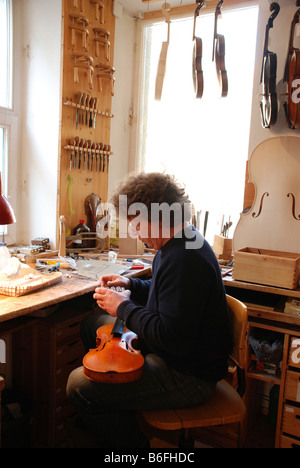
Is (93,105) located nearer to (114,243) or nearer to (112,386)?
(114,243)

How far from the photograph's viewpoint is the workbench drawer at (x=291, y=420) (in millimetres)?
2037

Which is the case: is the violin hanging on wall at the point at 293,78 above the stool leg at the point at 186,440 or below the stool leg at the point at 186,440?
above

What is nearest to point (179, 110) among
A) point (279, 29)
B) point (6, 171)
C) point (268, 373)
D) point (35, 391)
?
point (279, 29)

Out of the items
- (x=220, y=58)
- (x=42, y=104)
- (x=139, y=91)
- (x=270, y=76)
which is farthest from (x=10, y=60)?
(x=270, y=76)

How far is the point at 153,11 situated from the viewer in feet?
10.4

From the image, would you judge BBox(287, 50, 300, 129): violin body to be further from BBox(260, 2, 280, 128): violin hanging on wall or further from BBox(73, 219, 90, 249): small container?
BBox(73, 219, 90, 249): small container

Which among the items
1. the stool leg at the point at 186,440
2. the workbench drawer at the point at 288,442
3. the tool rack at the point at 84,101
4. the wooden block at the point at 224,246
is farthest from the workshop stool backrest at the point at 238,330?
the tool rack at the point at 84,101

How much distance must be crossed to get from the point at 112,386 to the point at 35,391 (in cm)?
94

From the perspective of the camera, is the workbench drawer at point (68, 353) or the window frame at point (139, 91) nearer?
the workbench drawer at point (68, 353)

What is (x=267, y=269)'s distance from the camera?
212cm

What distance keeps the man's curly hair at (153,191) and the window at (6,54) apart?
1.54m

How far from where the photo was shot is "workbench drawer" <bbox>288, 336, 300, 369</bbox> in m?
2.04

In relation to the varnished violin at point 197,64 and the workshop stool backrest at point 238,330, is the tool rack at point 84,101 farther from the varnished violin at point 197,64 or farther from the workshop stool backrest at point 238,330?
the workshop stool backrest at point 238,330
